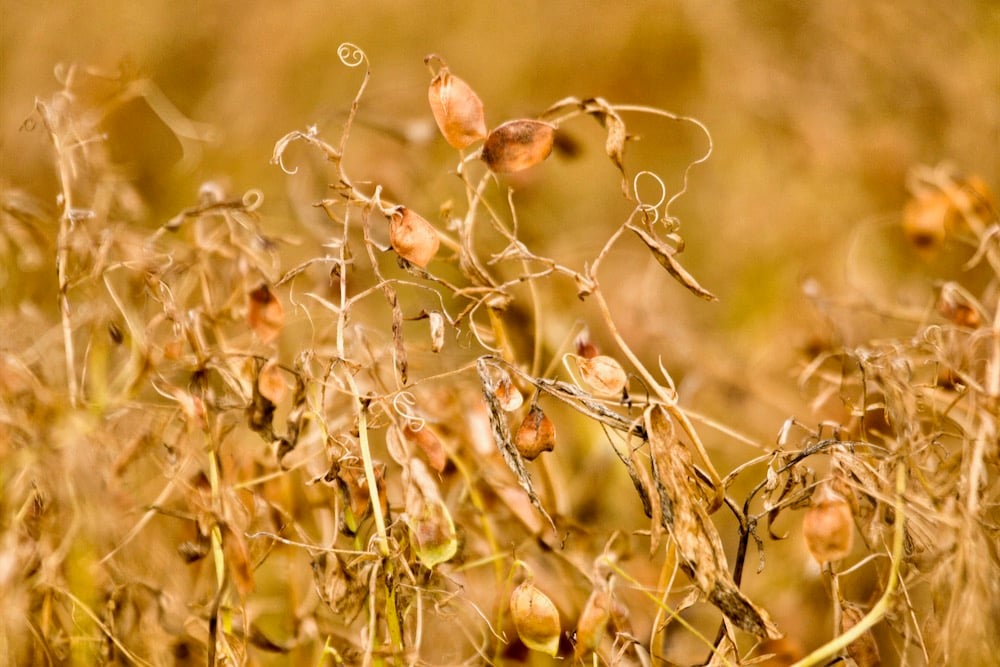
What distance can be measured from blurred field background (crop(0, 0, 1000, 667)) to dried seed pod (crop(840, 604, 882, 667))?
38 centimetres

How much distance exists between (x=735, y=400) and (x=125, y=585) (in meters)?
0.66

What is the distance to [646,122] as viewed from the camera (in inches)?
36.8

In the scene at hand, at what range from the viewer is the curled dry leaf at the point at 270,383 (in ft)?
1.62

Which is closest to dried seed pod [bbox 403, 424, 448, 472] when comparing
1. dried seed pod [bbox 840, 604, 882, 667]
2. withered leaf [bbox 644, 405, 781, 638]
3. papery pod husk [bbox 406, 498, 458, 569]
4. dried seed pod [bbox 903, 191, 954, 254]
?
papery pod husk [bbox 406, 498, 458, 569]

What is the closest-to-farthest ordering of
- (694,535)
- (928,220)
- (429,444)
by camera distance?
(694,535)
(429,444)
(928,220)

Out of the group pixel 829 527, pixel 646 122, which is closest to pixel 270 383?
pixel 829 527

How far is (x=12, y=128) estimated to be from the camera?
961 millimetres

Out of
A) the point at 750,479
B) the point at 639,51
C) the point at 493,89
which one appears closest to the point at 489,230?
the point at 493,89

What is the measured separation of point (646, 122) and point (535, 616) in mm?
653

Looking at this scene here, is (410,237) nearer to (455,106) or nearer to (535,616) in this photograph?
(455,106)

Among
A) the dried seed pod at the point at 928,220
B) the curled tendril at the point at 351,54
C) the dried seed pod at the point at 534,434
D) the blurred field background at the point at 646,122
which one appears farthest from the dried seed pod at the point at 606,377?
the dried seed pod at the point at 928,220

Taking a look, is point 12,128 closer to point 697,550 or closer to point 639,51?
point 639,51

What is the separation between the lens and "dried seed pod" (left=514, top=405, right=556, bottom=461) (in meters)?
0.48

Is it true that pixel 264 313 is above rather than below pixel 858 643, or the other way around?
above
